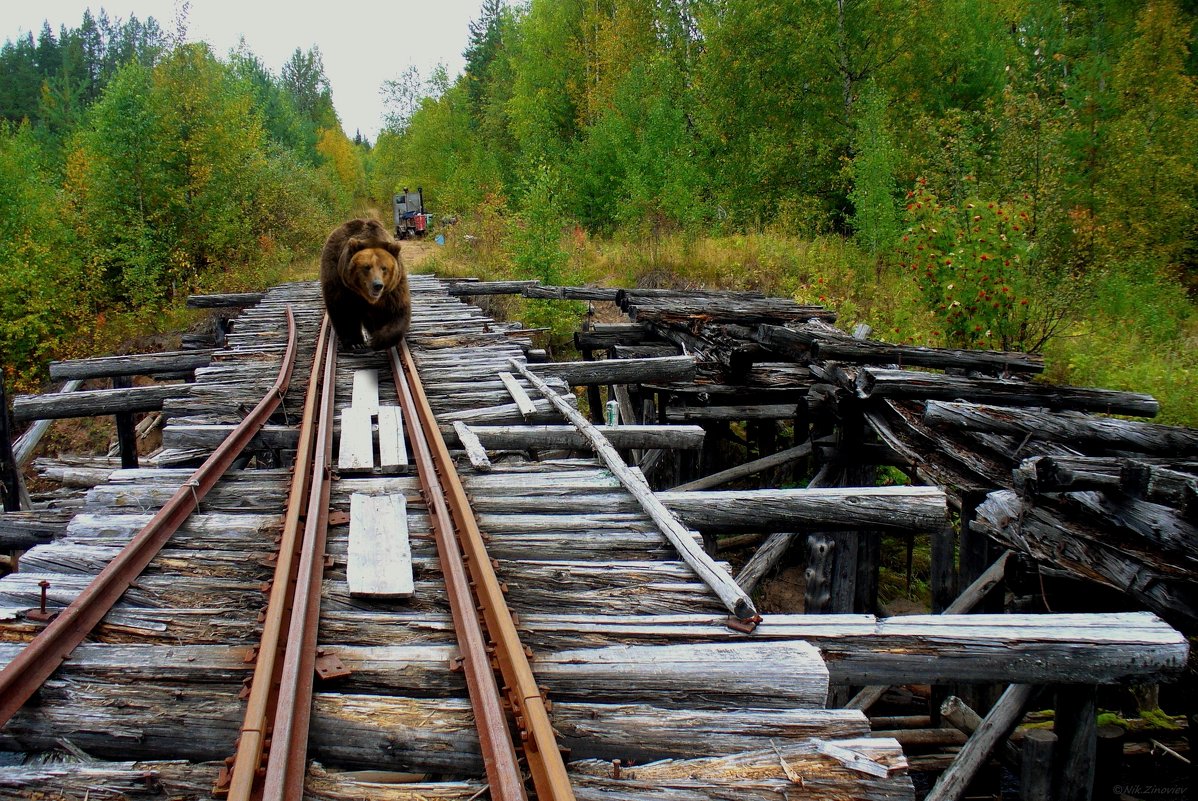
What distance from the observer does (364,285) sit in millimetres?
8250

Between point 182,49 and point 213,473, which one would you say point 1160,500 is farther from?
point 182,49

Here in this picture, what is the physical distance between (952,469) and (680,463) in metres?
4.30

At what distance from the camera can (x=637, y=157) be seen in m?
19.6

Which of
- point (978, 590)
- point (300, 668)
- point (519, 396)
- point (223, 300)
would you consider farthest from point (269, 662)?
point (223, 300)

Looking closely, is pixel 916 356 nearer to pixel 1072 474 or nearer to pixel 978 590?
pixel 978 590

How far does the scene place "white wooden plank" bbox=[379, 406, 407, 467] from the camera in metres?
5.09

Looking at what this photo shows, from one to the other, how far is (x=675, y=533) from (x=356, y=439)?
109 inches

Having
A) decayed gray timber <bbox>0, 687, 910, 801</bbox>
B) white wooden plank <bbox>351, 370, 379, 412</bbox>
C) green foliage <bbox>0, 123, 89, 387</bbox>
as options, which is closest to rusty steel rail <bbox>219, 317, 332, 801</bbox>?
decayed gray timber <bbox>0, 687, 910, 801</bbox>

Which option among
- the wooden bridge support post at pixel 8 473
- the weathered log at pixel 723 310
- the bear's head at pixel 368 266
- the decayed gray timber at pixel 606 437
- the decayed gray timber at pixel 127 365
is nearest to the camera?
the decayed gray timber at pixel 606 437

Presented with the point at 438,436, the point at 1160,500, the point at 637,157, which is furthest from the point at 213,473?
the point at 637,157

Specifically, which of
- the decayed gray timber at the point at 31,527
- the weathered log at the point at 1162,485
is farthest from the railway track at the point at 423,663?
the weathered log at the point at 1162,485

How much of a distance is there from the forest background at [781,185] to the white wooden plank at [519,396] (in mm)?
5504

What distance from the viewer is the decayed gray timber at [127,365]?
27.6ft

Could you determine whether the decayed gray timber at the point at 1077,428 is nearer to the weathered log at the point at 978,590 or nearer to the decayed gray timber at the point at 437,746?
the weathered log at the point at 978,590
